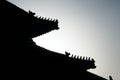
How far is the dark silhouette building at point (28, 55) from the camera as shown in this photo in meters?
8.62

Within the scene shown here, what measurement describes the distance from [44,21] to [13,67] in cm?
327

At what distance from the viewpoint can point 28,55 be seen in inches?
343

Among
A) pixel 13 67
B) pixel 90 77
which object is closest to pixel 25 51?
pixel 13 67

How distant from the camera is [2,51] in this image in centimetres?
848

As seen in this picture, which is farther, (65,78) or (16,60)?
(65,78)

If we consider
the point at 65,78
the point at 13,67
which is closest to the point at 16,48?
the point at 13,67

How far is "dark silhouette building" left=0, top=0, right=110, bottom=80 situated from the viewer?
862 cm

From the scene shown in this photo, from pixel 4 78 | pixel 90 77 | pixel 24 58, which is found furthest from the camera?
pixel 90 77

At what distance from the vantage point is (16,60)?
8.70 metres

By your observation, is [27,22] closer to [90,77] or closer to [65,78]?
[65,78]

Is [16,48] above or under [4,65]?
above

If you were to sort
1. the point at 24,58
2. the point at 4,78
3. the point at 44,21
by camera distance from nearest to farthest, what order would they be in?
the point at 4,78 → the point at 24,58 → the point at 44,21

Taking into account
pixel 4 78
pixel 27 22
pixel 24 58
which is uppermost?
pixel 27 22

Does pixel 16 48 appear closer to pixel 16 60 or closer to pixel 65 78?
pixel 16 60
